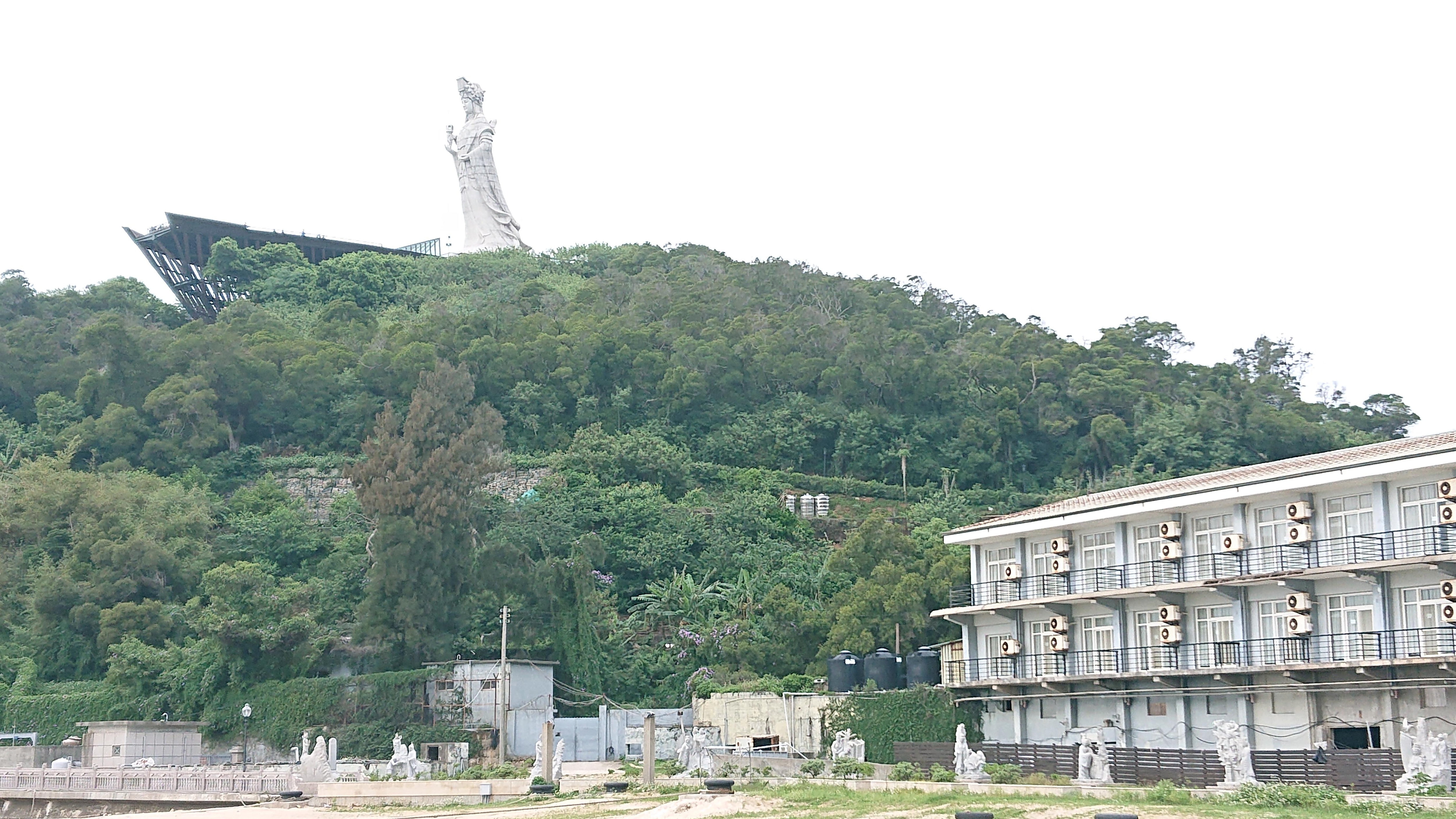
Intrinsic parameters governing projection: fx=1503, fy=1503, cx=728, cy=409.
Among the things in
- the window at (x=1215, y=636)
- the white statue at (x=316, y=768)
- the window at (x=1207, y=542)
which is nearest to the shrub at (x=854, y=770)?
the window at (x=1215, y=636)

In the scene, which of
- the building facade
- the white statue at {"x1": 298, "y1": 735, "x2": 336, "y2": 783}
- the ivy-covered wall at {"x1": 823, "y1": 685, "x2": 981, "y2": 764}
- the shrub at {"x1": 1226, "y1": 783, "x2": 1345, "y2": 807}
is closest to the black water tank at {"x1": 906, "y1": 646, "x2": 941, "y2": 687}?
the building facade

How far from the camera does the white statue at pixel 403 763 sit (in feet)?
128

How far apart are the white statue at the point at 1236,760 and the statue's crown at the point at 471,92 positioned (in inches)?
3073

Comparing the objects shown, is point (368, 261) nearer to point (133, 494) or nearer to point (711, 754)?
point (133, 494)

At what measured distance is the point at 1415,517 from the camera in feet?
106

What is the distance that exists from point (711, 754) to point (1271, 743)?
12963mm

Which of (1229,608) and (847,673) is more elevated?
(1229,608)

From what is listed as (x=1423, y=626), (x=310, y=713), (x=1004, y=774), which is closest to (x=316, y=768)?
(x=310, y=713)

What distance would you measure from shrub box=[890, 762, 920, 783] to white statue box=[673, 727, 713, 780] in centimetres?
469

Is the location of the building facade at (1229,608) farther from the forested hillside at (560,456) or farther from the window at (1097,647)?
the forested hillside at (560,456)

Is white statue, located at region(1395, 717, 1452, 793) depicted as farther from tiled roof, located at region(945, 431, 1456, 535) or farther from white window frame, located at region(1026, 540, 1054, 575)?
white window frame, located at region(1026, 540, 1054, 575)

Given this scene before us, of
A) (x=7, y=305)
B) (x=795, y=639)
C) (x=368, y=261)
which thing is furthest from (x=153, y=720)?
(x=368, y=261)

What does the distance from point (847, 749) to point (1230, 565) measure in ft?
34.9

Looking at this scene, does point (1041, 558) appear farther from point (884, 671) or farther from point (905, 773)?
point (905, 773)
